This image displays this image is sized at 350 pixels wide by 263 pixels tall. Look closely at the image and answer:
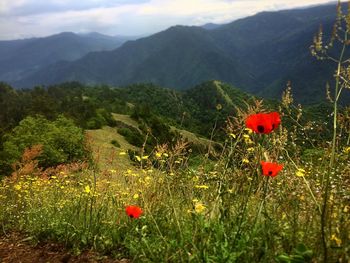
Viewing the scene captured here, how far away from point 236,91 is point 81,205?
14560cm

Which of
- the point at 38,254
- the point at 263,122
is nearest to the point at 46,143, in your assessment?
the point at 38,254

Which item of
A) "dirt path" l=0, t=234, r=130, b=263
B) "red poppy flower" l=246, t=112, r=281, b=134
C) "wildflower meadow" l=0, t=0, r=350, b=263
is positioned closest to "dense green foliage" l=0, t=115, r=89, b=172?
"dirt path" l=0, t=234, r=130, b=263

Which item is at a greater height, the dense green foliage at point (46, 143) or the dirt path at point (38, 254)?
the dirt path at point (38, 254)

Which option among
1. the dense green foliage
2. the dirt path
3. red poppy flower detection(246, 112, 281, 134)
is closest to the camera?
red poppy flower detection(246, 112, 281, 134)

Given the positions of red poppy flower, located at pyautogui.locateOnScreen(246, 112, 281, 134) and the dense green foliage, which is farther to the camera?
the dense green foliage

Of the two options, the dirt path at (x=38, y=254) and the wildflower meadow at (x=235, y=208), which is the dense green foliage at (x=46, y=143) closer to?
the dirt path at (x=38, y=254)

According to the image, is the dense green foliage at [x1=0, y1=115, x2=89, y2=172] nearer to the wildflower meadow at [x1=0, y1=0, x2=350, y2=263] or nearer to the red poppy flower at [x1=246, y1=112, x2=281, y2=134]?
the wildflower meadow at [x1=0, y1=0, x2=350, y2=263]

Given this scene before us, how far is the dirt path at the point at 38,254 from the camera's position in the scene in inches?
169

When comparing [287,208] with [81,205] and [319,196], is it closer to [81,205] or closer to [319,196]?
[319,196]

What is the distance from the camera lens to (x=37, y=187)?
7.04 meters

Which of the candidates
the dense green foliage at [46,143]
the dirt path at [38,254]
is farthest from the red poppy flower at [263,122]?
the dense green foliage at [46,143]

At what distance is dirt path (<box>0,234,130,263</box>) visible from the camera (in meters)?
4.29

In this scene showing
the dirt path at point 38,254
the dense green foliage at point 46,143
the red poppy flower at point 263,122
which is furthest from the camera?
the dense green foliage at point 46,143

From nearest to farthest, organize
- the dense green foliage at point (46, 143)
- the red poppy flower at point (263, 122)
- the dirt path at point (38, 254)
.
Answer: the red poppy flower at point (263, 122)
the dirt path at point (38, 254)
the dense green foliage at point (46, 143)
